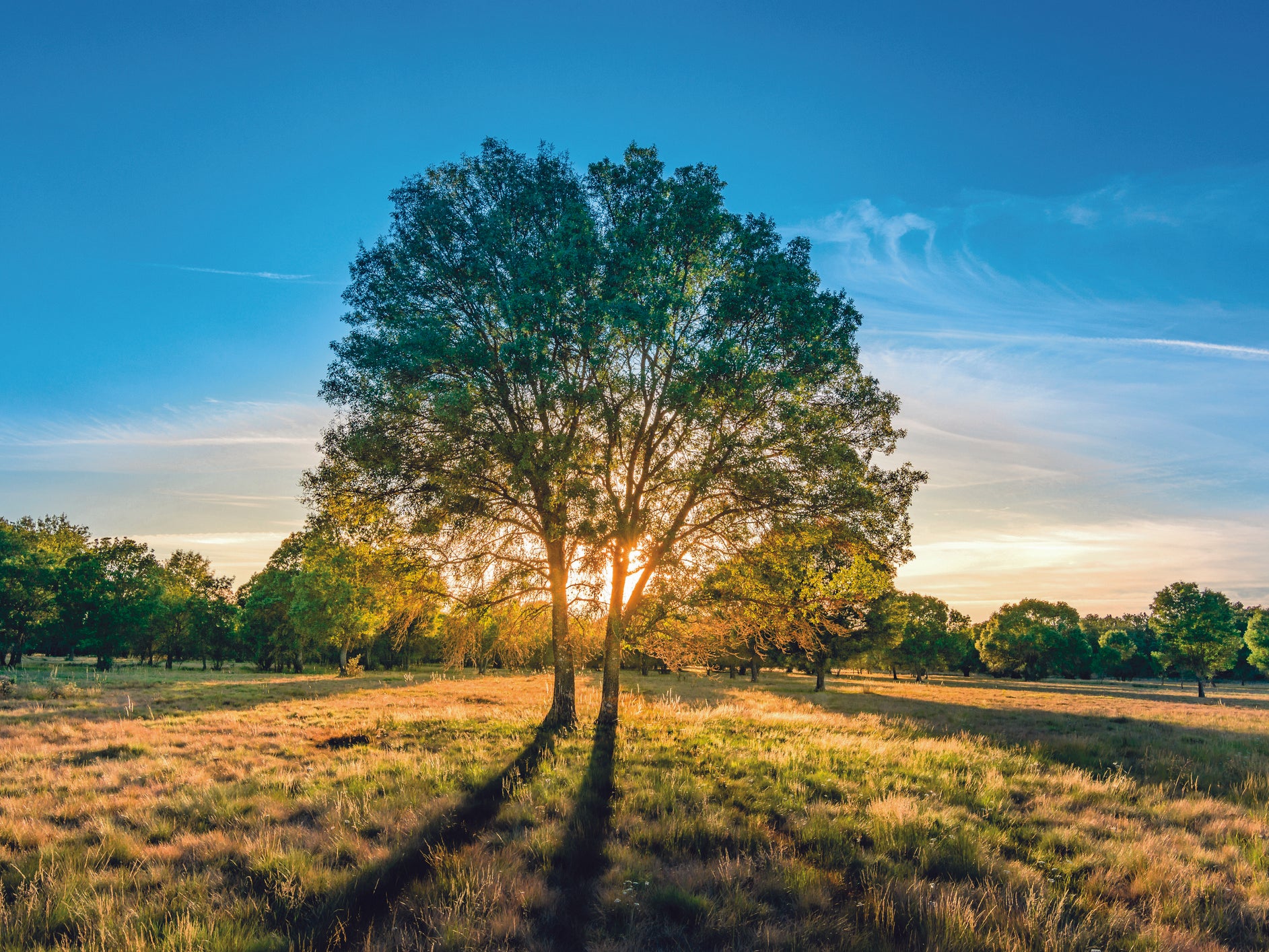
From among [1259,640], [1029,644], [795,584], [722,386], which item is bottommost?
[1029,644]

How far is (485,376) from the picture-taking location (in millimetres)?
15203

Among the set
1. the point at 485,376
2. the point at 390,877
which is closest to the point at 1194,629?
the point at 485,376

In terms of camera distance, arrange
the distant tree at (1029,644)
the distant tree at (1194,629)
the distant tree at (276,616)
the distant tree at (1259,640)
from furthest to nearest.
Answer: the distant tree at (1029,644) < the distant tree at (1259,640) < the distant tree at (1194,629) < the distant tree at (276,616)

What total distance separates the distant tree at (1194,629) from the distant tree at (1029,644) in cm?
2238

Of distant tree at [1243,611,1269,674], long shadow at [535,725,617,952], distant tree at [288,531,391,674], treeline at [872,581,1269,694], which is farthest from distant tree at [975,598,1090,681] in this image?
long shadow at [535,725,617,952]

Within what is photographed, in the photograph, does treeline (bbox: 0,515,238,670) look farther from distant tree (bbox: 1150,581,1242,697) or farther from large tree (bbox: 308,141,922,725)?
distant tree (bbox: 1150,581,1242,697)

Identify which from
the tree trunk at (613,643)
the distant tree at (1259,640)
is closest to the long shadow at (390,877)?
the tree trunk at (613,643)

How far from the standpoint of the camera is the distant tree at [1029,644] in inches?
3433

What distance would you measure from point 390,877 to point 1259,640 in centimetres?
12181

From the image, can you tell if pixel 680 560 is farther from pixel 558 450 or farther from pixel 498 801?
pixel 498 801

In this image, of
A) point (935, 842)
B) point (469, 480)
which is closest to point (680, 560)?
point (469, 480)

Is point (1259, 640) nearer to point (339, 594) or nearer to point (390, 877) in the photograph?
point (339, 594)

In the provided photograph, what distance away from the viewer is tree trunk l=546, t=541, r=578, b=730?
14844mm

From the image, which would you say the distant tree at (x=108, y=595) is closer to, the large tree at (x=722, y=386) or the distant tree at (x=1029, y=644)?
the large tree at (x=722, y=386)
